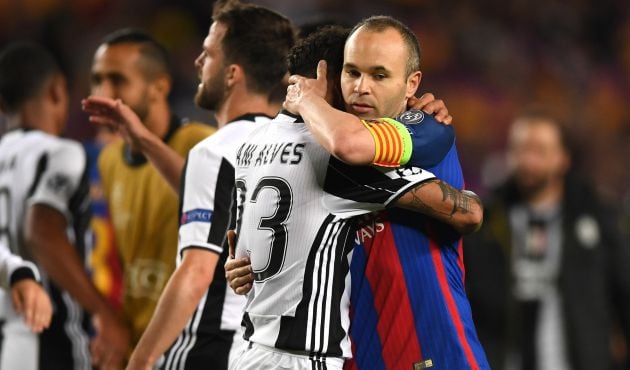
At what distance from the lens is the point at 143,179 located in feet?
19.5

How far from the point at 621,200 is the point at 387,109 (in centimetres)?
1093

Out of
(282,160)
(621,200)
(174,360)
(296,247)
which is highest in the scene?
(621,200)

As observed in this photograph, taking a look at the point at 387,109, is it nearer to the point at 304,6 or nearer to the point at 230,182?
the point at 230,182

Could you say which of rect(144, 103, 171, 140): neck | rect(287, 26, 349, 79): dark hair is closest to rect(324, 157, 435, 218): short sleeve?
rect(287, 26, 349, 79): dark hair

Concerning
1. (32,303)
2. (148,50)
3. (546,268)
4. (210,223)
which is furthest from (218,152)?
(546,268)

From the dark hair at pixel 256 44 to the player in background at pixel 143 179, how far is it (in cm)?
79

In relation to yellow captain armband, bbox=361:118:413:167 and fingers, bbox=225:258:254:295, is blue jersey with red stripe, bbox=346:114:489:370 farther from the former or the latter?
fingers, bbox=225:258:254:295

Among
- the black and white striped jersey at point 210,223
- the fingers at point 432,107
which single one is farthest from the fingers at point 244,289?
the fingers at point 432,107

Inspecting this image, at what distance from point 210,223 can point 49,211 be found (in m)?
1.50

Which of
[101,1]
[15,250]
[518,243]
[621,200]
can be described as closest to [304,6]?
[101,1]

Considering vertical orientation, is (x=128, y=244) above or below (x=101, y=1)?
below

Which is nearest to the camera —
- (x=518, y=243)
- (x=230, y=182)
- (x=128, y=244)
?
(x=230, y=182)

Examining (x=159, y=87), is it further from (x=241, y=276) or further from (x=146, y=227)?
(x=241, y=276)

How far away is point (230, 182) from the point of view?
16.0 ft
